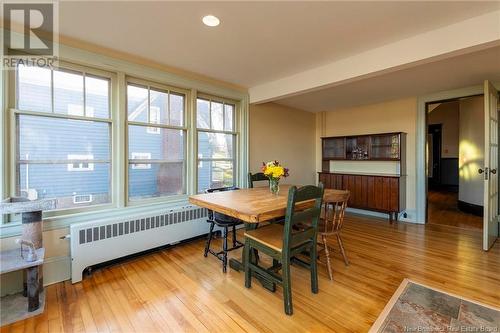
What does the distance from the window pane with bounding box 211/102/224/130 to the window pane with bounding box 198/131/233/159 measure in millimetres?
130

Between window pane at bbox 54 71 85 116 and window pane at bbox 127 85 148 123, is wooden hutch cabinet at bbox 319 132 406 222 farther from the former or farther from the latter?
window pane at bbox 54 71 85 116

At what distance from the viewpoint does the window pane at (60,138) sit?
2168 mm

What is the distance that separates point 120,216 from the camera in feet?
8.36

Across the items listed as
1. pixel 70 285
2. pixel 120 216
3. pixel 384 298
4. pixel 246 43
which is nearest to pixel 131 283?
pixel 70 285

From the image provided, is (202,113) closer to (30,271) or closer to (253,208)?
(253,208)

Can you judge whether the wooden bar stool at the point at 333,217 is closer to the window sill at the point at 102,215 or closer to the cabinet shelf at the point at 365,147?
the window sill at the point at 102,215

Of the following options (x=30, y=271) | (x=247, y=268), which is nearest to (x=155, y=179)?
(x=30, y=271)

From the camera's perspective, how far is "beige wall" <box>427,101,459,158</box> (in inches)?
288

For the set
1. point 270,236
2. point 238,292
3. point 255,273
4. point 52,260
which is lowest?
point 238,292

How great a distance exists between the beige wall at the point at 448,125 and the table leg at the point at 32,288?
991 cm

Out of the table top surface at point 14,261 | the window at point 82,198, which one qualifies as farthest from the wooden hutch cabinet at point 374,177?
the table top surface at point 14,261

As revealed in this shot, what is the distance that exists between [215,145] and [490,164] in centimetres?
367

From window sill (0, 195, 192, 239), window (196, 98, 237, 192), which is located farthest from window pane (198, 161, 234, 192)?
window sill (0, 195, 192, 239)

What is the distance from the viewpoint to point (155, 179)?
3035mm
